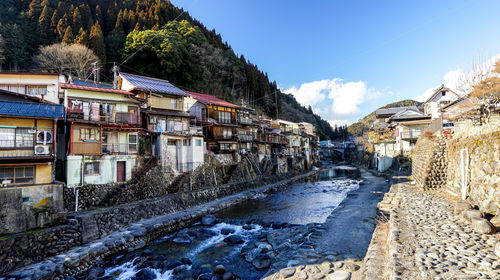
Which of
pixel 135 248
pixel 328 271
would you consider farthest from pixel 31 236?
pixel 328 271

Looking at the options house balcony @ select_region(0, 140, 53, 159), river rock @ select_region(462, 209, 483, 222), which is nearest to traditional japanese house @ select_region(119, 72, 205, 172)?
house balcony @ select_region(0, 140, 53, 159)

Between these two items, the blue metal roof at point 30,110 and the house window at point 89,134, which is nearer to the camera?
the blue metal roof at point 30,110

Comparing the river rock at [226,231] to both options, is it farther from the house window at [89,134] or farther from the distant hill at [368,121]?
the distant hill at [368,121]

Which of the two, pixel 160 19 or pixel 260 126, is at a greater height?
pixel 160 19

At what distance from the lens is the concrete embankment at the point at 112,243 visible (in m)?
10.7

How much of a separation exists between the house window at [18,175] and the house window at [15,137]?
1481mm

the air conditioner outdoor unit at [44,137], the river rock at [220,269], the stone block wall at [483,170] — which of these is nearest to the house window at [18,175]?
the air conditioner outdoor unit at [44,137]

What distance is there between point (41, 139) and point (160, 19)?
4578 centimetres

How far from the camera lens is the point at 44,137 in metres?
15.4

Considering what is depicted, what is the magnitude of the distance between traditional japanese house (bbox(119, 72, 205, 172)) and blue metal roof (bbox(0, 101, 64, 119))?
8.39 metres

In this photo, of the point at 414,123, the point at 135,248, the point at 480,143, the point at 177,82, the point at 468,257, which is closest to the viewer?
the point at 468,257

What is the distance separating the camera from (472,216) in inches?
342

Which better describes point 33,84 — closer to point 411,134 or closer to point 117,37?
point 117,37

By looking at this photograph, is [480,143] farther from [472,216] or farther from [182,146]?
[182,146]
